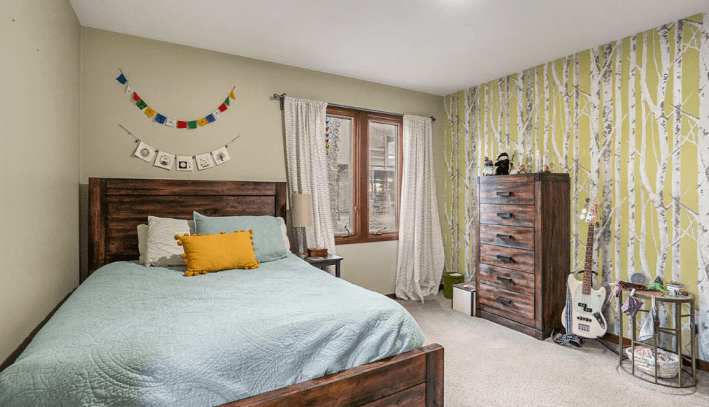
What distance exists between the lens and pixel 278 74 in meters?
3.62

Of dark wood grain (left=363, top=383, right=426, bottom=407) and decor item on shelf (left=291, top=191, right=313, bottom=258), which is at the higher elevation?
decor item on shelf (left=291, top=191, right=313, bottom=258)

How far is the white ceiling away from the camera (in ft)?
8.14

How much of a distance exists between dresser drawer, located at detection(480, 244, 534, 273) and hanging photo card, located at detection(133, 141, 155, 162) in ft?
10.5

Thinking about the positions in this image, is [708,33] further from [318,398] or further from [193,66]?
[193,66]

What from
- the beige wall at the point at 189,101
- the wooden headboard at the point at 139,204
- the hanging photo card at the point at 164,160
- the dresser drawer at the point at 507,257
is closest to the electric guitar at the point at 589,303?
the dresser drawer at the point at 507,257

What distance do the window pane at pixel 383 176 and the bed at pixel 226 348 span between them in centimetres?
223

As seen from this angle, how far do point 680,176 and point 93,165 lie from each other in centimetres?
449

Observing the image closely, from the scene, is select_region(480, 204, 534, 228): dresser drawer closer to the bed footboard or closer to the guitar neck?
the guitar neck

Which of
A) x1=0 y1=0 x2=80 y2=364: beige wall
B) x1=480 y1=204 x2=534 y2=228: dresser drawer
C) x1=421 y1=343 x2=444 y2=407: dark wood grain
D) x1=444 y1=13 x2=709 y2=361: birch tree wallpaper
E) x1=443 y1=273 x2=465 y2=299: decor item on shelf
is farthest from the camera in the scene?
x1=443 y1=273 x2=465 y2=299: decor item on shelf

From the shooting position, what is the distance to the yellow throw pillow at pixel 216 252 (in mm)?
2363

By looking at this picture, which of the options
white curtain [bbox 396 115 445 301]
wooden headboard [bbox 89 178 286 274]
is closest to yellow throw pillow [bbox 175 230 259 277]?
wooden headboard [bbox 89 178 286 274]

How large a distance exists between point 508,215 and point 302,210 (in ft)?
6.30

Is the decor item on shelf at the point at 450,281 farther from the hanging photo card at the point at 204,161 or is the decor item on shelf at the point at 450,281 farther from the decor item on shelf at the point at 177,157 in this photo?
the hanging photo card at the point at 204,161

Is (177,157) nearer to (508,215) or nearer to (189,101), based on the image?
(189,101)
